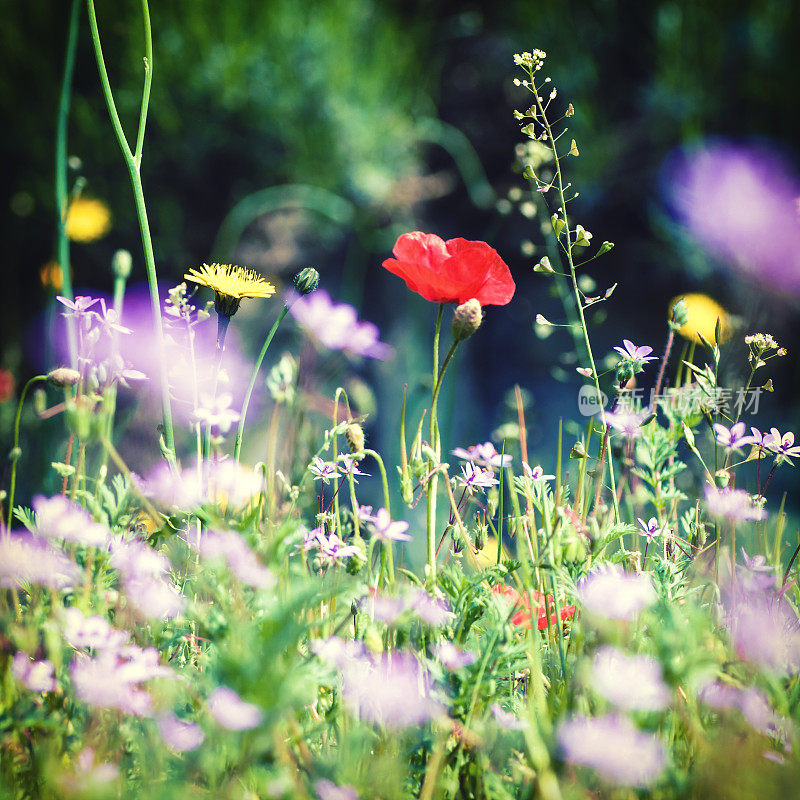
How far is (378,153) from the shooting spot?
1881mm

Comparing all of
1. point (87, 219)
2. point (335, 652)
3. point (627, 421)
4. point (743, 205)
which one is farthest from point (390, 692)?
point (87, 219)

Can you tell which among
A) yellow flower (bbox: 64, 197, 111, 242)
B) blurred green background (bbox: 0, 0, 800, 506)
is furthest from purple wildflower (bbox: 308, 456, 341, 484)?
yellow flower (bbox: 64, 197, 111, 242)

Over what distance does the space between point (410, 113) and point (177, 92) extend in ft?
2.45

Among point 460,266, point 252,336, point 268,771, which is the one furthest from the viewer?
point 252,336

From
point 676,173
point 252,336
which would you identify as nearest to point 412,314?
point 252,336

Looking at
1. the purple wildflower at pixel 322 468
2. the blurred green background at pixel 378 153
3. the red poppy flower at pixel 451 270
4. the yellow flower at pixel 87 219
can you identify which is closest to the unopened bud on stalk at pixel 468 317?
the red poppy flower at pixel 451 270

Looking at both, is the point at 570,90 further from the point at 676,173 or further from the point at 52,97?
the point at 52,97

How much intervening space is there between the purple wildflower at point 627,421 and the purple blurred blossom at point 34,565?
448 mm

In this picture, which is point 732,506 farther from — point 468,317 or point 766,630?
point 468,317

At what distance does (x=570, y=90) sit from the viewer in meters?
1.93

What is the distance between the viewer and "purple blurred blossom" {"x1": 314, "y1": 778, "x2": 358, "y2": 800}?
335 mm

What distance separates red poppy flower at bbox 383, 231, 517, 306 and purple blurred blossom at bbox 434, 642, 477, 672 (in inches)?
11.8

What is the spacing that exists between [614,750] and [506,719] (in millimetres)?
139

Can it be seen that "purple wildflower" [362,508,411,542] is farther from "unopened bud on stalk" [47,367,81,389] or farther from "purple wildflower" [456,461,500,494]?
"unopened bud on stalk" [47,367,81,389]
